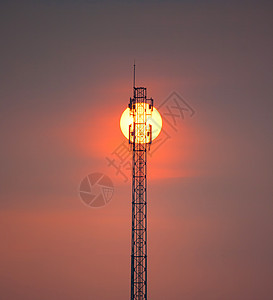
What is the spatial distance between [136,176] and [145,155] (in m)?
3.14

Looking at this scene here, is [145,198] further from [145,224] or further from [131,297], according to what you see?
[131,297]

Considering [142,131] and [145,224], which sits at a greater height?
[142,131]

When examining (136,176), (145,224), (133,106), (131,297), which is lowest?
(131,297)

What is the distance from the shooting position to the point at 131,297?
102 metres

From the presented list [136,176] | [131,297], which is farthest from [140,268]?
[136,176]

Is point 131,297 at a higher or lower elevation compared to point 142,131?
lower

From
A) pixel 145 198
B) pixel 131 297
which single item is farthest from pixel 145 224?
pixel 131 297

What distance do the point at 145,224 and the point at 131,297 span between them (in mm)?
10296

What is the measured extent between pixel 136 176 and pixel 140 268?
12563 mm

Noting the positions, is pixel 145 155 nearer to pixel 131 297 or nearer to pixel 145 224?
pixel 145 224

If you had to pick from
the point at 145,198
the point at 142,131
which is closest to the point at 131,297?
the point at 145,198

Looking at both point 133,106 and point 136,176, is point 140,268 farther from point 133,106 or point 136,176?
point 133,106

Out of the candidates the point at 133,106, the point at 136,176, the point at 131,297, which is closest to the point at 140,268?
the point at 131,297

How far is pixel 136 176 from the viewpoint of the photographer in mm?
102312
